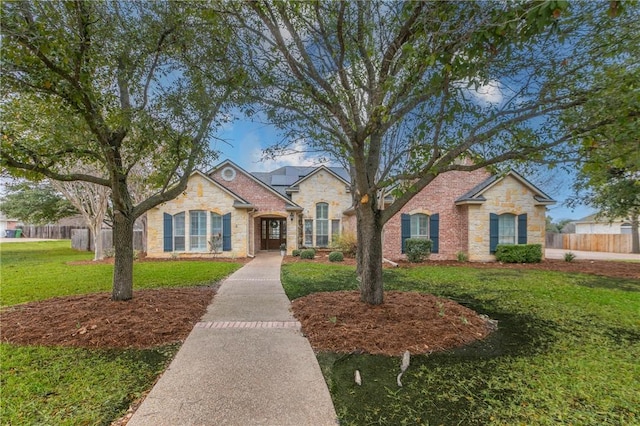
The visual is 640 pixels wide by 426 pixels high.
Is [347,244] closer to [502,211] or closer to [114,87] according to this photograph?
[502,211]

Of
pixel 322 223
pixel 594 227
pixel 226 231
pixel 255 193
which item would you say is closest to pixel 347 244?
pixel 322 223

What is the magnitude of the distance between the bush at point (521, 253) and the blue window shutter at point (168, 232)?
1686cm

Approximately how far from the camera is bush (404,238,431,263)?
48.8 feet

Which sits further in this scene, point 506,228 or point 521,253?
point 506,228

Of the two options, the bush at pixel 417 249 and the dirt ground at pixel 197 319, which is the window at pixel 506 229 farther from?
the dirt ground at pixel 197 319

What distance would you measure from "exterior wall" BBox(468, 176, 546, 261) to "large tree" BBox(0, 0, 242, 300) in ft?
46.0

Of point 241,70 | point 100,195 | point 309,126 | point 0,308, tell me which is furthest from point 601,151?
point 100,195

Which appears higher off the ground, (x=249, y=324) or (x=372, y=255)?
(x=372, y=255)

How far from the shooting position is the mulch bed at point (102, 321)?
459 centimetres

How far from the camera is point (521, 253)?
15.3 meters

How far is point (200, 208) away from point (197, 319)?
11693 millimetres

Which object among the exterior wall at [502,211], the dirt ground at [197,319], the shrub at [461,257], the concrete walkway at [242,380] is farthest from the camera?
the exterior wall at [502,211]

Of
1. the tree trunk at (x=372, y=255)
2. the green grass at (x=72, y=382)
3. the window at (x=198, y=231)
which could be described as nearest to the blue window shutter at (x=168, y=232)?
the window at (x=198, y=231)

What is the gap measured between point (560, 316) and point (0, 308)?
1133 centimetres
